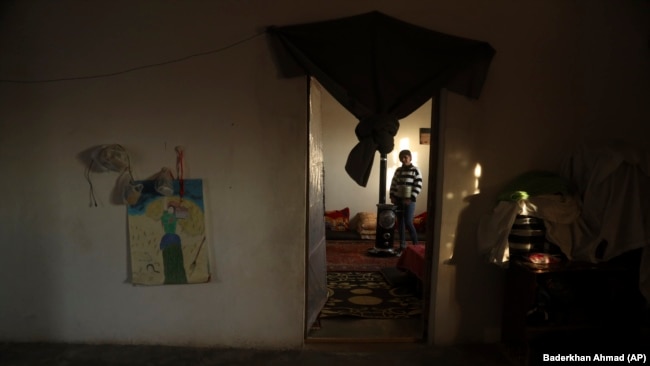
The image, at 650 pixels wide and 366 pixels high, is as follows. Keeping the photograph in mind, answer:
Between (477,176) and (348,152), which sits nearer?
(477,176)

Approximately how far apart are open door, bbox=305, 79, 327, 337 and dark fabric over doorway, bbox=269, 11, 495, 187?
22cm

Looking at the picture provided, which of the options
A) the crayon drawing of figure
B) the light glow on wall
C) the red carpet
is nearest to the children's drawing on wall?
the crayon drawing of figure

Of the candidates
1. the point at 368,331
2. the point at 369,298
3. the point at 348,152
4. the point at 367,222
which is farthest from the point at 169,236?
the point at 348,152

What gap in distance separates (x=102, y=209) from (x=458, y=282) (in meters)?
2.54

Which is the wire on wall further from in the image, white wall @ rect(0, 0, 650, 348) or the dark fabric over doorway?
the dark fabric over doorway

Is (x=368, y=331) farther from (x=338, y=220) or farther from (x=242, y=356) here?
(x=338, y=220)

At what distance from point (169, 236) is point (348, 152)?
451 centimetres

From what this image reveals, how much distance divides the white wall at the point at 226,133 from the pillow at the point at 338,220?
150 inches

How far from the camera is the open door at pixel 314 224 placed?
262cm

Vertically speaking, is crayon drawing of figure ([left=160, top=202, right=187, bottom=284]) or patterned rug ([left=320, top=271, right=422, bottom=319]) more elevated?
crayon drawing of figure ([left=160, top=202, right=187, bottom=284])

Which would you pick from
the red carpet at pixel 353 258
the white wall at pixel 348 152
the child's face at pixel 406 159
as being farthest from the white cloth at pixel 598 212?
the white wall at pixel 348 152

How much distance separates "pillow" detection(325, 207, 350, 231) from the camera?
6.31m

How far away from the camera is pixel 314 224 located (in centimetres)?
286

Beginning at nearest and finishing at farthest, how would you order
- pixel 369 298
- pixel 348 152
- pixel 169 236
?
pixel 169 236
pixel 369 298
pixel 348 152
